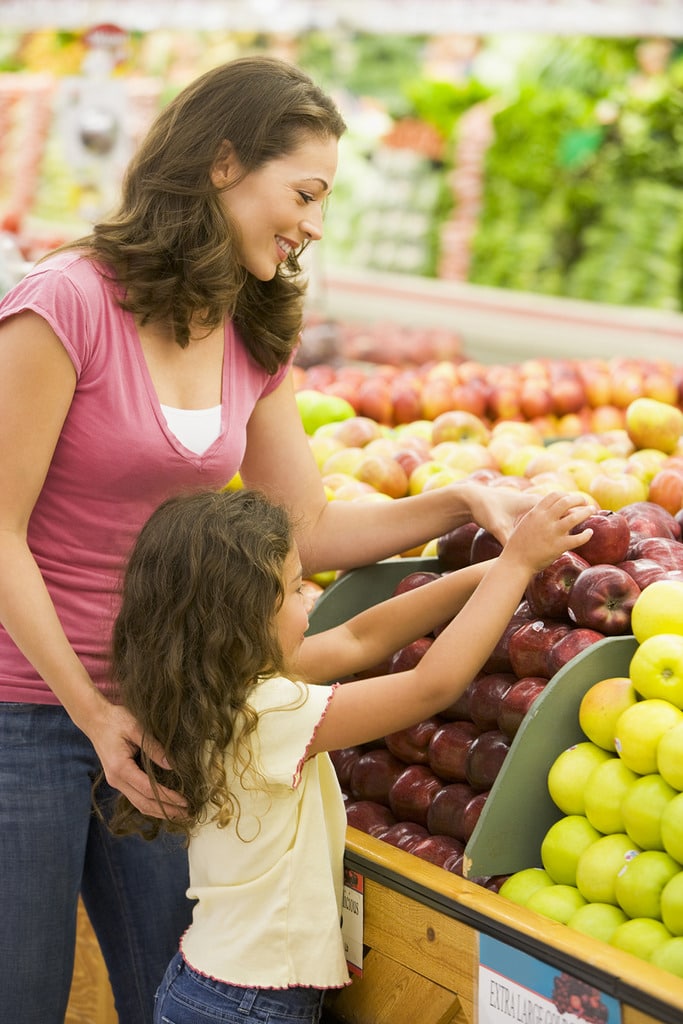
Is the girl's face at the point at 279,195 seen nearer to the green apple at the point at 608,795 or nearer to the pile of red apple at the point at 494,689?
the pile of red apple at the point at 494,689

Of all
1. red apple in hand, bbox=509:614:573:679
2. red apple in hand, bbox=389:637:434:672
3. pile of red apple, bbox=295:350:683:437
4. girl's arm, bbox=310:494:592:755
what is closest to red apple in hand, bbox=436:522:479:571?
red apple in hand, bbox=389:637:434:672

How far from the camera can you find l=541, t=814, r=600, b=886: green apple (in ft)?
5.99

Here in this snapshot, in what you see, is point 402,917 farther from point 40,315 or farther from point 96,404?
point 40,315

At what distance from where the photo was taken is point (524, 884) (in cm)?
186

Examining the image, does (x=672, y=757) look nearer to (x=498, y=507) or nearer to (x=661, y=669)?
(x=661, y=669)

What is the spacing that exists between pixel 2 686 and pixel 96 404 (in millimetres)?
440

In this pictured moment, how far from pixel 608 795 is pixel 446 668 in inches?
12.6

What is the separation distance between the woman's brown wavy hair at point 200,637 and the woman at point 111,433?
48 millimetres

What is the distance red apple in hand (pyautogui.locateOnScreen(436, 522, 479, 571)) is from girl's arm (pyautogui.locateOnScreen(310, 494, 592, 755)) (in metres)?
0.48

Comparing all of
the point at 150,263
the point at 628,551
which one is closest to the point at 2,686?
the point at 150,263

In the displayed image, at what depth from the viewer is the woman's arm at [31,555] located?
170 cm

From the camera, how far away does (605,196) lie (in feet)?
22.4

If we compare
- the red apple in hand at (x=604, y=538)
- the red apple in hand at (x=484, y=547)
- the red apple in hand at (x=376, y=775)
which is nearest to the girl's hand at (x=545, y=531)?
the red apple in hand at (x=604, y=538)

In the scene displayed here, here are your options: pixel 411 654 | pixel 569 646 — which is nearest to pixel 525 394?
pixel 411 654
